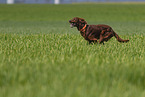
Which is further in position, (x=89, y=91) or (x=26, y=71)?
(x=26, y=71)

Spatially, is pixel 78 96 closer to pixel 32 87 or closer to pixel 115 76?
pixel 32 87

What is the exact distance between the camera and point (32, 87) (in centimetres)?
321

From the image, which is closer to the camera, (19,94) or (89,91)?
(19,94)

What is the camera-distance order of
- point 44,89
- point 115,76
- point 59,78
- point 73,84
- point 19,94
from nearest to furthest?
1. point 19,94
2. point 44,89
3. point 73,84
4. point 59,78
5. point 115,76

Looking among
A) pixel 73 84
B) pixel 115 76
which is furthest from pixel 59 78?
pixel 115 76

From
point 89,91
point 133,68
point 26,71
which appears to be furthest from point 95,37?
point 89,91

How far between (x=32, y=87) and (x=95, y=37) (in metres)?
5.21

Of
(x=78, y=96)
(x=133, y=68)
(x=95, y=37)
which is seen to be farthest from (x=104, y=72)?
(x=95, y=37)

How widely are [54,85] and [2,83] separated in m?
0.84

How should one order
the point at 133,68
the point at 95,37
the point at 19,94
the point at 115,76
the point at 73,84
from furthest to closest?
the point at 95,37 → the point at 133,68 → the point at 115,76 → the point at 73,84 → the point at 19,94

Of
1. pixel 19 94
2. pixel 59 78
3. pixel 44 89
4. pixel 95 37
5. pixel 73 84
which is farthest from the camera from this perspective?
pixel 95 37

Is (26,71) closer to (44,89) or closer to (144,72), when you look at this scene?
(44,89)

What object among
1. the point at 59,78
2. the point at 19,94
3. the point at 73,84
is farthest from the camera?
the point at 59,78

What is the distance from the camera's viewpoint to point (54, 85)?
325 centimetres
